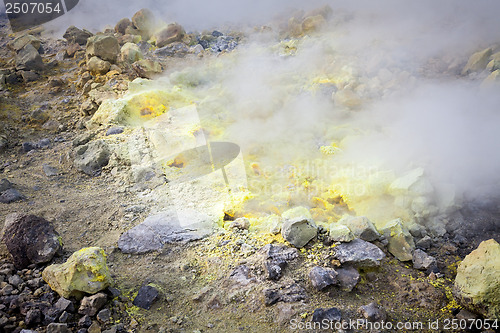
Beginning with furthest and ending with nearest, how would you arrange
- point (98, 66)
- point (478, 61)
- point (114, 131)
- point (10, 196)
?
point (98, 66) → point (478, 61) → point (114, 131) → point (10, 196)

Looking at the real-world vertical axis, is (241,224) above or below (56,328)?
below

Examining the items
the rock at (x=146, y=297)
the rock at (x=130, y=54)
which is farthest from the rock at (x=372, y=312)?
the rock at (x=130, y=54)

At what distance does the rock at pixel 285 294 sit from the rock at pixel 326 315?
0.50 feet

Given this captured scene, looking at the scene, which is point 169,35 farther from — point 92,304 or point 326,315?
point 326,315

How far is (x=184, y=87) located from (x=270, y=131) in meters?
1.89

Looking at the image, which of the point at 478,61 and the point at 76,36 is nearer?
the point at 478,61

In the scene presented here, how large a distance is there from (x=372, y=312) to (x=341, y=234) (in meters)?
0.59

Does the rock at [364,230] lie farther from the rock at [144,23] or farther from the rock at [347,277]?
the rock at [144,23]

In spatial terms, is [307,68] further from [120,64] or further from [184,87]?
[120,64]

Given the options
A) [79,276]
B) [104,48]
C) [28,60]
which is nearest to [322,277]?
[79,276]

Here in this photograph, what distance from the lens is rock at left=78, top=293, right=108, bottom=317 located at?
1.97 meters

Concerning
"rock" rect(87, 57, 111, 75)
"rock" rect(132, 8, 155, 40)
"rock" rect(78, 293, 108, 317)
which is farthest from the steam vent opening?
"rock" rect(132, 8, 155, 40)

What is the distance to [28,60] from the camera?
6.58 m

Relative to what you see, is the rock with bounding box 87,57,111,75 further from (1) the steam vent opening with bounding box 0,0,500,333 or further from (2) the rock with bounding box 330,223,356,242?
(2) the rock with bounding box 330,223,356,242
